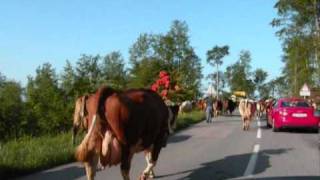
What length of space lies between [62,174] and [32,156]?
1.94m

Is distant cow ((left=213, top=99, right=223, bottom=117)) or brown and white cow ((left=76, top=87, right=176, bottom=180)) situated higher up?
brown and white cow ((left=76, top=87, right=176, bottom=180))

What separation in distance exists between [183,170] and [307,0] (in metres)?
45.2

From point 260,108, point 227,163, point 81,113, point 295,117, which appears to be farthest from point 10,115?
point 260,108

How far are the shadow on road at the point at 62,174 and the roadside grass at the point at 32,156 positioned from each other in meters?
0.43

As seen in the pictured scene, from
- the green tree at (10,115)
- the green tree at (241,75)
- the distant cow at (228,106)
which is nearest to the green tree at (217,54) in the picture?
the green tree at (241,75)

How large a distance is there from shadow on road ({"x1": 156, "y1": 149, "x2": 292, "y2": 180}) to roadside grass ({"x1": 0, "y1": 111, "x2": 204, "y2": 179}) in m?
2.92

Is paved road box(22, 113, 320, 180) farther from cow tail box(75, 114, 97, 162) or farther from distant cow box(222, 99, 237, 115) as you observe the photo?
distant cow box(222, 99, 237, 115)

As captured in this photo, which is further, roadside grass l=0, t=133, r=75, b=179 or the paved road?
roadside grass l=0, t=133, r=75, b=179

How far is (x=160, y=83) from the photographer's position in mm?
43344

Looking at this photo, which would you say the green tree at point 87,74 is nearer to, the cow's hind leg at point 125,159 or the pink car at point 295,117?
the pink car at point 295,117

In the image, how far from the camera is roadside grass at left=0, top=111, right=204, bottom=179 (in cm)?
1325

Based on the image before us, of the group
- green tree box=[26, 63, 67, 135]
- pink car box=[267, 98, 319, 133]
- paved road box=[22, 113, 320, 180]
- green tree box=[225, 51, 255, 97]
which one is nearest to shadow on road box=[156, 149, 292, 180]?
paved road box=[22, 113, 320, 180]

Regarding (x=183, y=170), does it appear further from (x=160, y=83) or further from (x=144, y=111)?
(x=160, y=83)

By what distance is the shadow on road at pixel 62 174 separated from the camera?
1255cm
